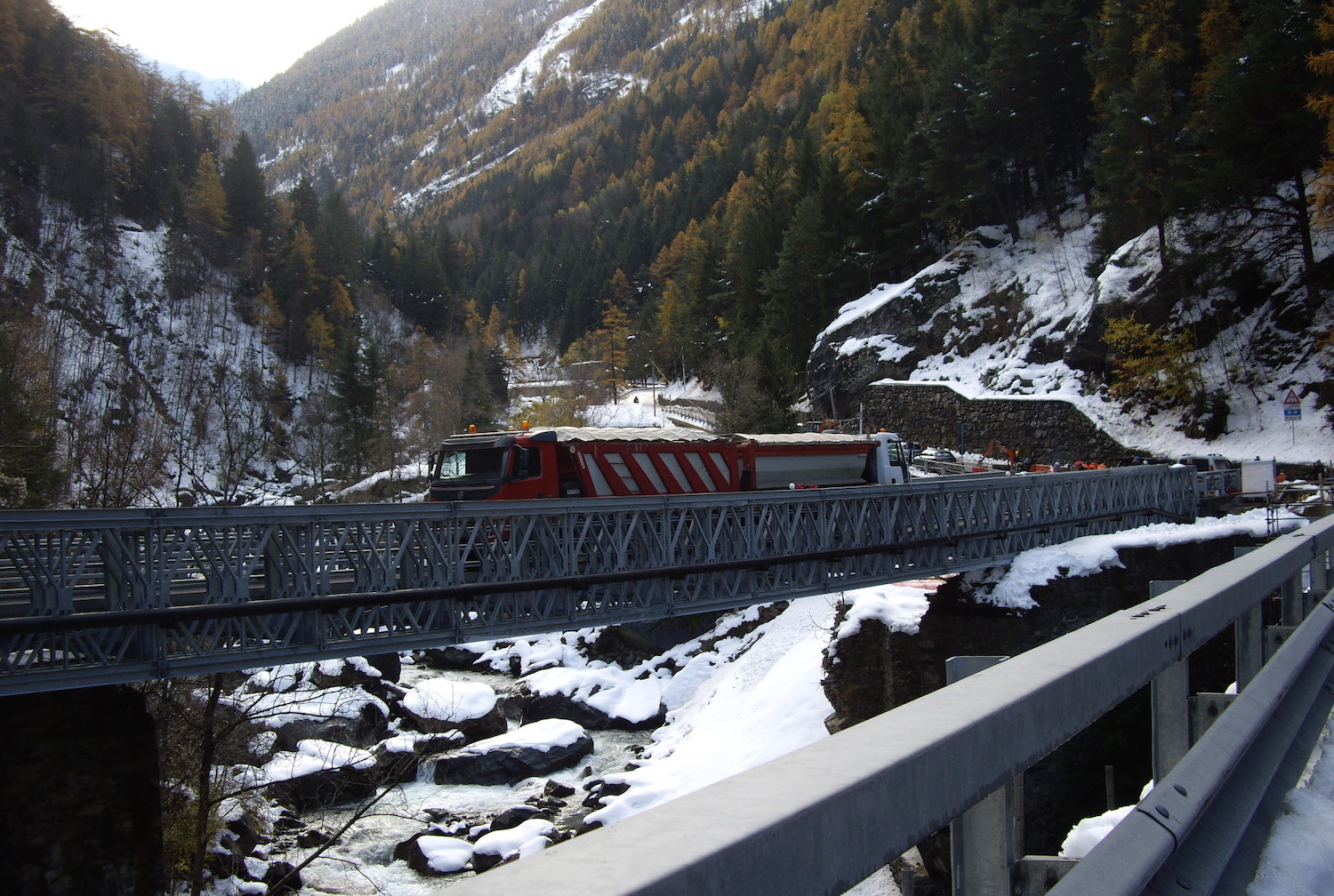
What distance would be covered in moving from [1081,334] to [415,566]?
35.7 metres

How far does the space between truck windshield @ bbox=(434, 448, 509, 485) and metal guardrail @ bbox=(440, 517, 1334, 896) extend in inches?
670

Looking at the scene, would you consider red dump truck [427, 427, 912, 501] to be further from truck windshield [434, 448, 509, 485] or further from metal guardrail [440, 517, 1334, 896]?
metal guardrail [440, 517, 1334, 896]

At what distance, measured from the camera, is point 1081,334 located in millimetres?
40750

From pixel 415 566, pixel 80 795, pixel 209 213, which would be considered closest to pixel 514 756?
pixel 415 566

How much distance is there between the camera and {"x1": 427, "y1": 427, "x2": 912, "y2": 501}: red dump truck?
63.2 feet

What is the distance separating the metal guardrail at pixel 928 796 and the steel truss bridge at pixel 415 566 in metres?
12.2

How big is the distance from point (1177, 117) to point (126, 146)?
9475 cm

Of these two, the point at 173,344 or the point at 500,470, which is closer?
the point at 500,470

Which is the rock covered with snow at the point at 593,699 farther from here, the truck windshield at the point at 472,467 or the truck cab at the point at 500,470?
the truck windshield at the point at 472,467

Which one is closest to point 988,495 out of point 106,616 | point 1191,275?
point 106,616

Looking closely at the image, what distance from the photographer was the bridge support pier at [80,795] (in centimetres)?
1249

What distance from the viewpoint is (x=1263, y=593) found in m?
3.95

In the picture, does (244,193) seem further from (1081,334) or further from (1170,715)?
(1170,715)

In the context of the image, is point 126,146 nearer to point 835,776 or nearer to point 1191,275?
point 1191,275
